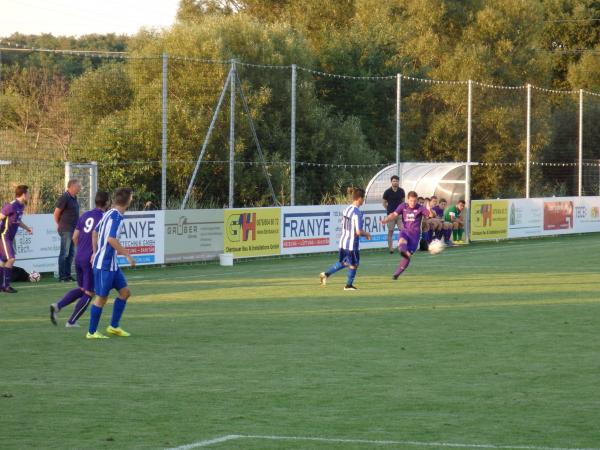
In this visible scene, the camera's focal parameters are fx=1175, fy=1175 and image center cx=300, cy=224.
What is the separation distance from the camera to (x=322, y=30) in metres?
59.0

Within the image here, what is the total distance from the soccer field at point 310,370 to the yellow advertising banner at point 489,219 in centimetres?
1532

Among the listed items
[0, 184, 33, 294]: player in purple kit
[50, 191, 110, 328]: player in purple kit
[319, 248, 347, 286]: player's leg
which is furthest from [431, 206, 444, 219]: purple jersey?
[50, 191, 110, 328]: player in purple kit

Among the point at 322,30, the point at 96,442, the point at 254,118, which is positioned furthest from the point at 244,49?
the point at 96,442

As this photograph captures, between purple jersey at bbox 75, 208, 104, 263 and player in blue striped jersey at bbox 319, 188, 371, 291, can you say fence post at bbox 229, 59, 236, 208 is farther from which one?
purple jersey at bbox 75, 208, 104, 263

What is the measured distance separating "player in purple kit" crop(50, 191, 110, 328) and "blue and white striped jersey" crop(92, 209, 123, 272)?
0.56 meters

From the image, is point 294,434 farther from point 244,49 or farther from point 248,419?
point 244,49

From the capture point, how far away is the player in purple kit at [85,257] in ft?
46.5

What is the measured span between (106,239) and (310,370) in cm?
336

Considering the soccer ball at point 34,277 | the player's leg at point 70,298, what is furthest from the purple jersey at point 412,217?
the player's leg at point 70,298

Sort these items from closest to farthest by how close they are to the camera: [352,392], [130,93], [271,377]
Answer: [352,392]
[271,377]
[130,93]

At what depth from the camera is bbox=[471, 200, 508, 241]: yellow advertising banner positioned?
36.9 m

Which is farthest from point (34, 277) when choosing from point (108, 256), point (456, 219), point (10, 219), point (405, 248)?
point (456, 219)

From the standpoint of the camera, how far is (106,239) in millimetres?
13461

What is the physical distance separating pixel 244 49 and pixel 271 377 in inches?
1343
